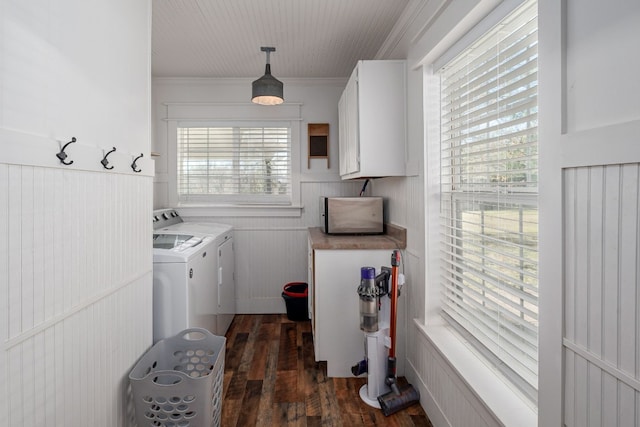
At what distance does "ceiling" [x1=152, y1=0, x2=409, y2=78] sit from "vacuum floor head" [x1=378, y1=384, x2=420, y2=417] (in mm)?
2370

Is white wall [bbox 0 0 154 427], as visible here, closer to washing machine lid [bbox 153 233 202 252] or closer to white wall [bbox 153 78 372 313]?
washing machine lid [bbox 153 233 202 252]

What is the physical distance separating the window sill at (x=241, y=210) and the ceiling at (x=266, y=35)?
1.31 metres

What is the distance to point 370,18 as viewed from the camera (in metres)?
2.40

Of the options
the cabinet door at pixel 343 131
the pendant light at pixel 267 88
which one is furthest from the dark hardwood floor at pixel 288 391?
the pendant light at pixel 267 88

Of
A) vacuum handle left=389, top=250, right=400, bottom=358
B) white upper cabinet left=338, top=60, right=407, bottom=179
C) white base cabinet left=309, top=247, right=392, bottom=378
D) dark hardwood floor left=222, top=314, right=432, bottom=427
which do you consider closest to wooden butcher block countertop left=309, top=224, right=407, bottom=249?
white base cabinet left=309, top=247, right=392, bottom=378

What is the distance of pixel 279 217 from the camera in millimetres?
3713

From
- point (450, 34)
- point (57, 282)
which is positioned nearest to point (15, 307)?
point (57, 282)

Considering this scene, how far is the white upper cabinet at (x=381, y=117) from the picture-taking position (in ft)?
7.82

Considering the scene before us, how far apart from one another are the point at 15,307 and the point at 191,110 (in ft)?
9.93

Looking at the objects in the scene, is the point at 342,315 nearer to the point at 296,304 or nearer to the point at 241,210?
the point at 296,304

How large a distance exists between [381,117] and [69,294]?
197cm

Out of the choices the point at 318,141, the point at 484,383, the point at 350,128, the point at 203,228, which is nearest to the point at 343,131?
the point at 350,128

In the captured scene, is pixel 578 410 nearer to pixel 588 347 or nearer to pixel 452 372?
pixel 588 347

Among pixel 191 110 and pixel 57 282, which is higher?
pixel 191 110
